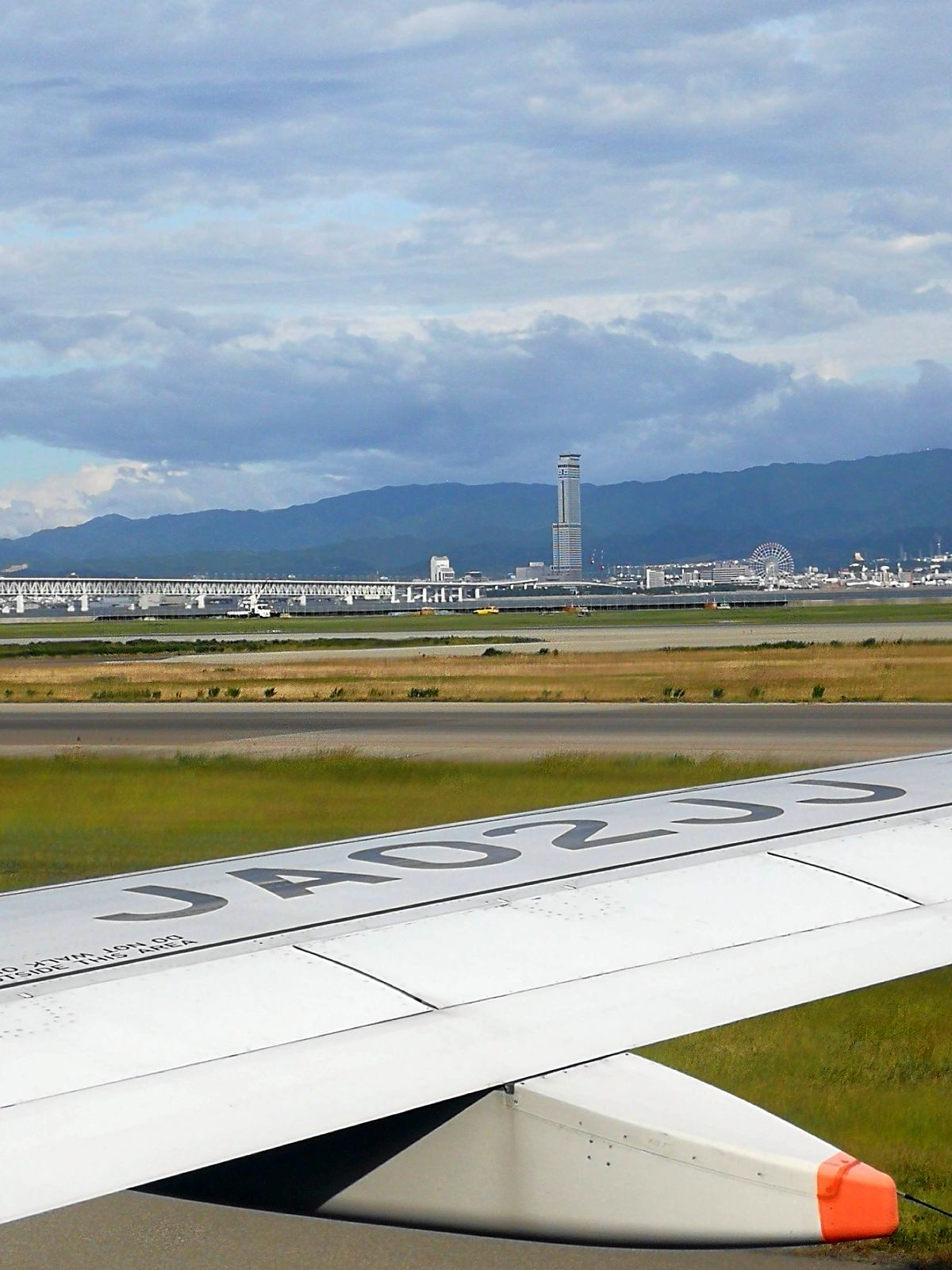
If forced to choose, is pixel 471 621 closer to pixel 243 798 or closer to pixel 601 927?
pixel 243 798

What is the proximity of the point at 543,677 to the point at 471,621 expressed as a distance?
94452 millimetres

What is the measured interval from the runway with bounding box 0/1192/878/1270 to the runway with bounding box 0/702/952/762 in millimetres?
22643

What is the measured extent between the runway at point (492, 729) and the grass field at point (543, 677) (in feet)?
12.0

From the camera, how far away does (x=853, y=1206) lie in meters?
4.24

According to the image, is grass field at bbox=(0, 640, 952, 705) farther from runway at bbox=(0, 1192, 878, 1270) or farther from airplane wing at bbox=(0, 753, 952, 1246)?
airplane wing at bbox=(0, 753, 952, 1246)

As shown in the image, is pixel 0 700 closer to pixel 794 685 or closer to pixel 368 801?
pixel 794 685

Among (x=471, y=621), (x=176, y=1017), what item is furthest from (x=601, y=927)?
(x=471, y=621)

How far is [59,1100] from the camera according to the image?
3.89m

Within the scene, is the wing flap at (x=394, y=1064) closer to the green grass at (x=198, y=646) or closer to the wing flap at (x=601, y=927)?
the wing flap at (x=601, y=927)

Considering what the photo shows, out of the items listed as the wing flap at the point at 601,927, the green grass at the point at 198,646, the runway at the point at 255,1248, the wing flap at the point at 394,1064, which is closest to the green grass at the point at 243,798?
the runway at the point at 255,1248

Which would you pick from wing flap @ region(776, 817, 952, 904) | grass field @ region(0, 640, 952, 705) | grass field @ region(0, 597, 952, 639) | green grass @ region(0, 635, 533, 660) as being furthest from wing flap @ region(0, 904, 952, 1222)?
grass field @ region(0, 597, 952, 639)

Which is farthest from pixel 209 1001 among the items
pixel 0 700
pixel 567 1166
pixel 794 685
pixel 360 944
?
pixel 0 700

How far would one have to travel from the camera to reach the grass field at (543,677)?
47.8 meters

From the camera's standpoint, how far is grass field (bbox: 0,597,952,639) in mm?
126062
